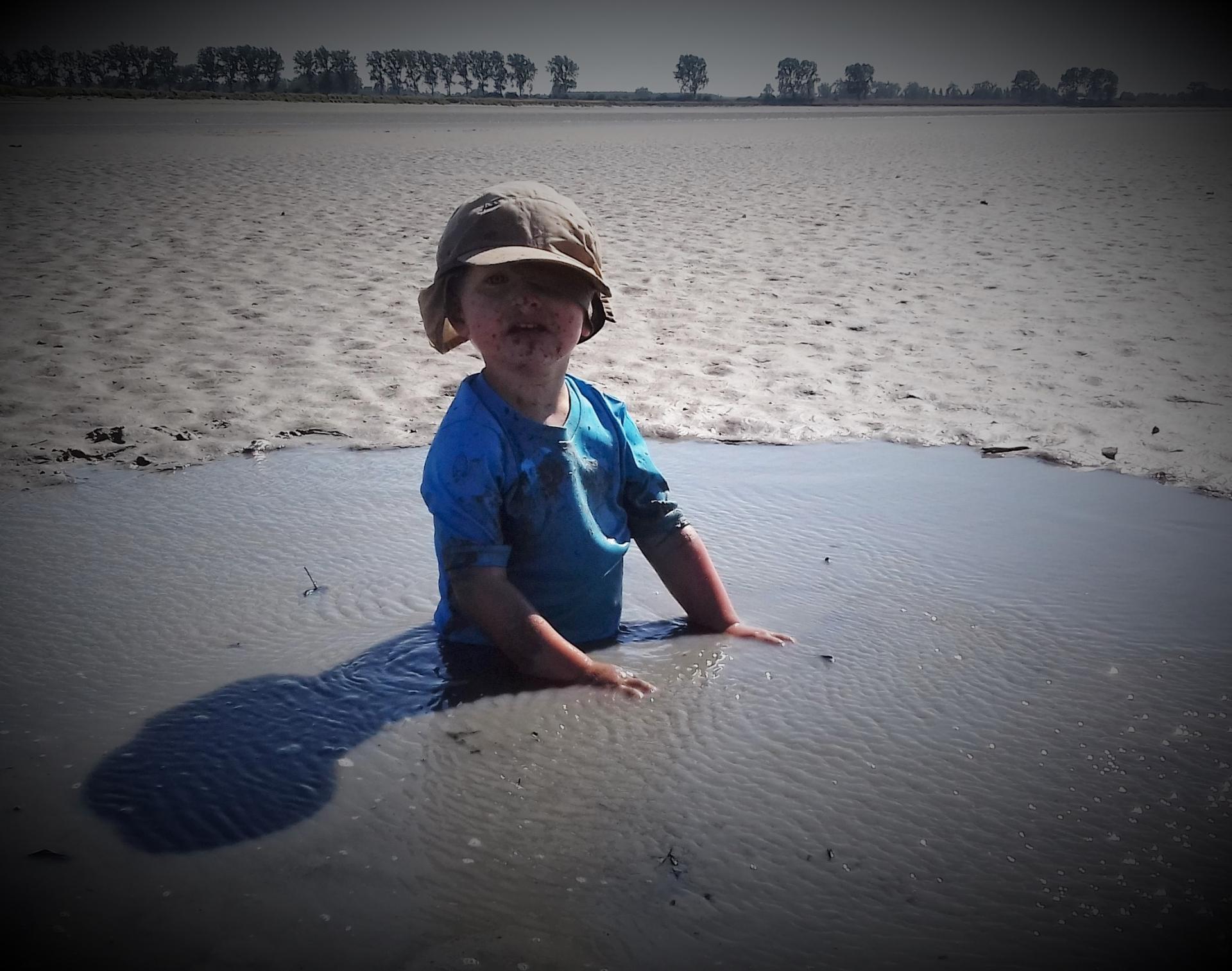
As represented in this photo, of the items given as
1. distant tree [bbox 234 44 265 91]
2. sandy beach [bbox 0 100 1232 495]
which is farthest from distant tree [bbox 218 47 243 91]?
sandy beach [bbox 0 100 1232 495]

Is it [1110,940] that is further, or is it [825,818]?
[825,818]

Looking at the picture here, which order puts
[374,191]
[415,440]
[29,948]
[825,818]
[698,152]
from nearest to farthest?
[29,948], [825,818], [415,440], [374,191], [698,152]

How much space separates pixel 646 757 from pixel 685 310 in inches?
185

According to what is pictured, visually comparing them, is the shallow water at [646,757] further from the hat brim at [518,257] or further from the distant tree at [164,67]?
the distant tree at [164,67]

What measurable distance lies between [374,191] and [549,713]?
38.9 feet

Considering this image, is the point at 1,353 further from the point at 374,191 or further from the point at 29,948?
the point at 374,191

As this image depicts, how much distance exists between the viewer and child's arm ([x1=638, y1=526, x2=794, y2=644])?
2.33 metres

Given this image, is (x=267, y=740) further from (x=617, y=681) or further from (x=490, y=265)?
(x=490, y=265)

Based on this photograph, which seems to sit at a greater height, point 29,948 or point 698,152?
point 698,152

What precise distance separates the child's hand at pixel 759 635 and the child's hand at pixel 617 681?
347 millimetres

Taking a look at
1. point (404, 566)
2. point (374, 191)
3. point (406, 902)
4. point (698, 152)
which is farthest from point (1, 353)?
point (698, 152)

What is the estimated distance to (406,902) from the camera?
1479 mm

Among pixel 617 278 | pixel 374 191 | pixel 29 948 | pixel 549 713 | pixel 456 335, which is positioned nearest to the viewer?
pixel 29 948

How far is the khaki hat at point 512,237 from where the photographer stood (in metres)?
1.95
